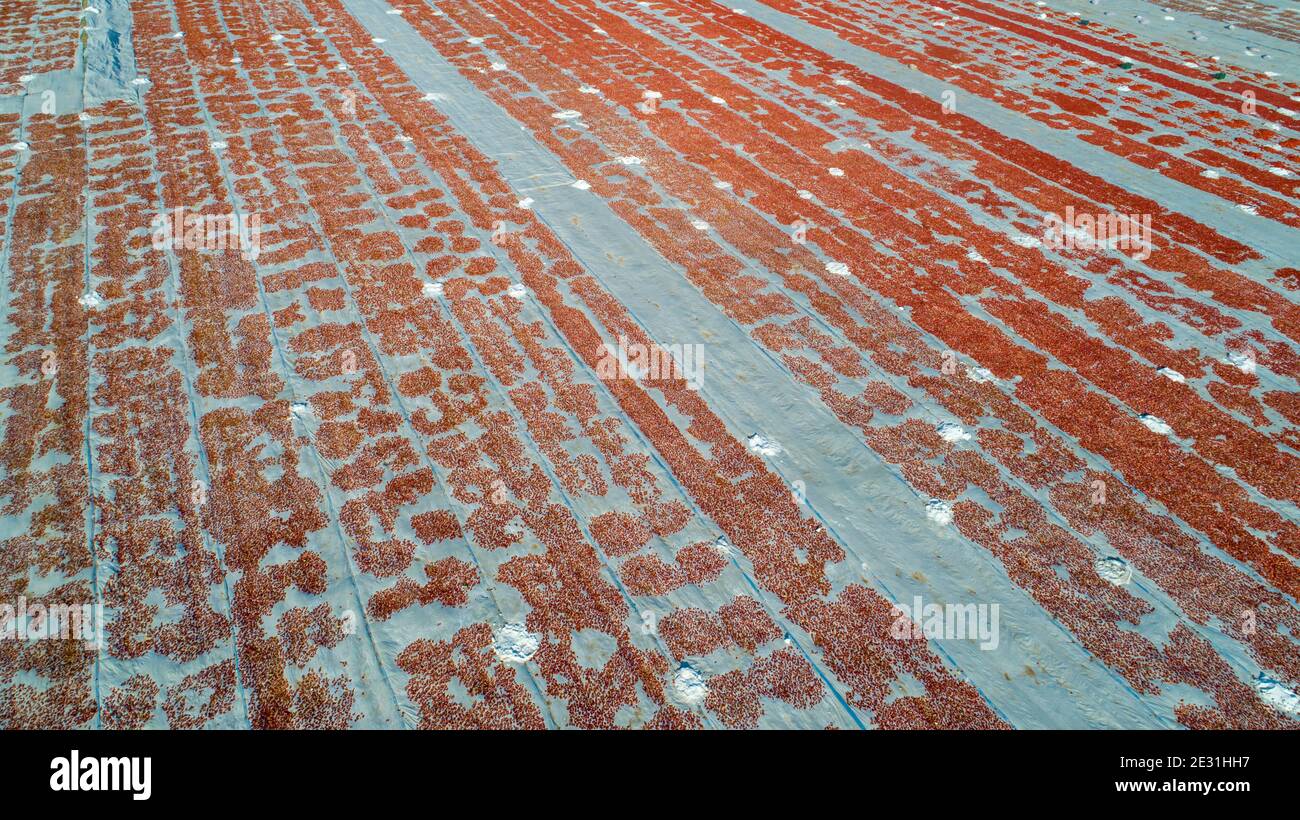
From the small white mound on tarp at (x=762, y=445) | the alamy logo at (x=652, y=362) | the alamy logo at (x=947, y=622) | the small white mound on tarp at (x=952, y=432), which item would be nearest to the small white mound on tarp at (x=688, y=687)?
the alamy logo at (x=947, y=622)

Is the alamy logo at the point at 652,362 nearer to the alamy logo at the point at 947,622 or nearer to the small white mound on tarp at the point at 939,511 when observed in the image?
the small white mound on tarp at the point at 939,511

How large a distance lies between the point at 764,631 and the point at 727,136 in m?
→ 4.33

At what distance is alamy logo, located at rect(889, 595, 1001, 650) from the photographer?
2512mm

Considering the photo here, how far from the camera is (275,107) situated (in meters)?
5.90

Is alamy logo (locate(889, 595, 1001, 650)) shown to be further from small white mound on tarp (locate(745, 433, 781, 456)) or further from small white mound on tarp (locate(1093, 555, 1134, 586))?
small white mound on tarp (locate(745, 433, 781, 456))

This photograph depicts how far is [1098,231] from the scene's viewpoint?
4566 mm

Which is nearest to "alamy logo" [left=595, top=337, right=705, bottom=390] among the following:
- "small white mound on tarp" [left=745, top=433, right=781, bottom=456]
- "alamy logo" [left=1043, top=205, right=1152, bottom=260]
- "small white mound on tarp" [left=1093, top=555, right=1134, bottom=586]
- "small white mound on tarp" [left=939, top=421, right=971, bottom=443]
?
"small white mound on tarp" [left=745, top=433, right=781, bottom=456]

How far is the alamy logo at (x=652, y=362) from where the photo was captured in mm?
3551

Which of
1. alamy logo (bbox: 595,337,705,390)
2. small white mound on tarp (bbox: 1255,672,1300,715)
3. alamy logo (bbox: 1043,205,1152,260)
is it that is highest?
alamy logo (bbox: 1043,205,1152,260)
